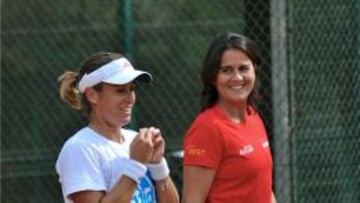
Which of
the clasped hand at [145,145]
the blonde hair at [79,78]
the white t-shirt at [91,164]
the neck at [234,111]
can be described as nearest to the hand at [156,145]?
the clasped hand at [145,145]

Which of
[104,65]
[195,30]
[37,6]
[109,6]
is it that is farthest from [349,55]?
[104,65]

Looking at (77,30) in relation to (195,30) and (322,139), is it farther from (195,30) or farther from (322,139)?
(322,139)

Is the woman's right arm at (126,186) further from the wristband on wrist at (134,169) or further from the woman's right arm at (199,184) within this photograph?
the woman's right arm at (199,184)

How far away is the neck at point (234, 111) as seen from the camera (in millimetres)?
4508

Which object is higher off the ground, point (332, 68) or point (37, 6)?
point (37, 6)

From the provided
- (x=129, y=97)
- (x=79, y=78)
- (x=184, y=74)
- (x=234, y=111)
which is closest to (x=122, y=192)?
(x=129, y=97)

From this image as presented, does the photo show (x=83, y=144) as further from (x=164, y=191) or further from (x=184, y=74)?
(x=184, y=74)

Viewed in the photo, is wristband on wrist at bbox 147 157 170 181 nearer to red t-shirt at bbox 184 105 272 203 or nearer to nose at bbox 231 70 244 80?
red t-shirt at bbox 184 105 272 203

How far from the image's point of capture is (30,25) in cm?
670

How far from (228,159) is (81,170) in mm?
751

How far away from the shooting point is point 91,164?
3852 mm

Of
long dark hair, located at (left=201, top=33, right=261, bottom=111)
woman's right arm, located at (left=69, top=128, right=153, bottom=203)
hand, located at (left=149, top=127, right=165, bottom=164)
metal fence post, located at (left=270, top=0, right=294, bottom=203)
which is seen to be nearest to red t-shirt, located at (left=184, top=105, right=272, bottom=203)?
long dark hair, located at (left=201, top=33, right=261, bottom=111)

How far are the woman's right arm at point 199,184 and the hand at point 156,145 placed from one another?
0.41 metres

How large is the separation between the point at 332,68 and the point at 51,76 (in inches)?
69.2
